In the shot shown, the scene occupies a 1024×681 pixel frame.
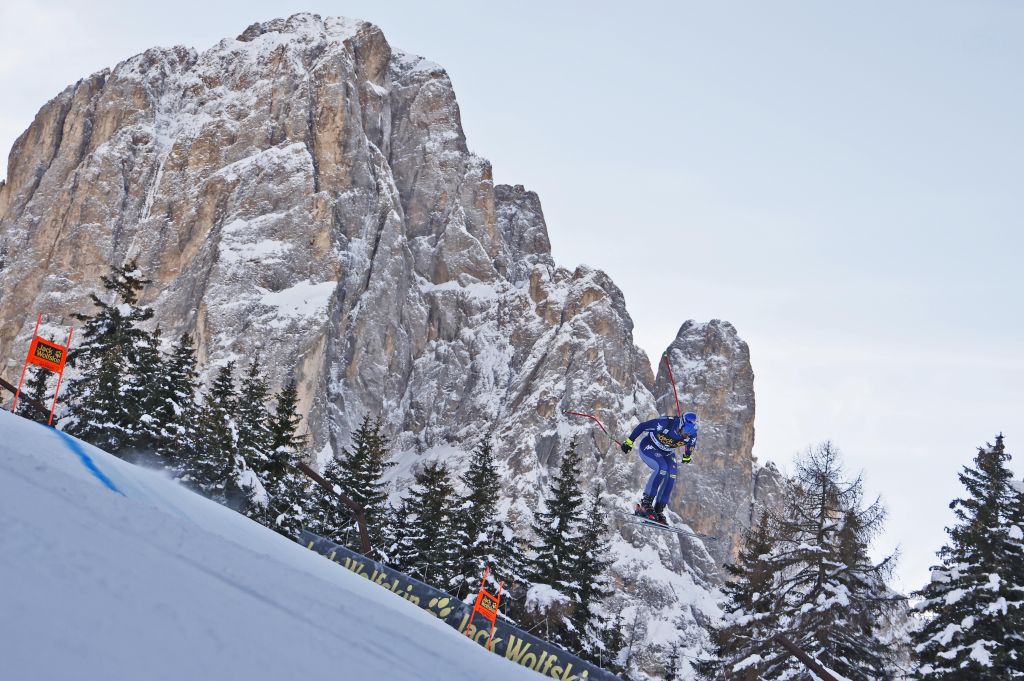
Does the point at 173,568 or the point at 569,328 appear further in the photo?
the point at 569,328

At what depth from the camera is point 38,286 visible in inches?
4641

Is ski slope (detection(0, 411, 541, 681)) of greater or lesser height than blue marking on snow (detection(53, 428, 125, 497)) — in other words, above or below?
below

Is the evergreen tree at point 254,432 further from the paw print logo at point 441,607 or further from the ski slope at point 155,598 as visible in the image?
the ski slope at point 155,598

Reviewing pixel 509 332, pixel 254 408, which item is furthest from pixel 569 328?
pixel 254 408

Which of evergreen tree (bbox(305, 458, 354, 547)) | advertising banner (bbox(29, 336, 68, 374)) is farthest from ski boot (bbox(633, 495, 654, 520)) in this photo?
evergreen tree (bbox(305, 458, 354, 547))

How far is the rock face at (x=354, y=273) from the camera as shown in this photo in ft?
364

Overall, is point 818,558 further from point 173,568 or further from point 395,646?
point 173,568

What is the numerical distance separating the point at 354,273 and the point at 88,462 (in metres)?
116

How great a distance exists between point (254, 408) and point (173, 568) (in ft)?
96.5

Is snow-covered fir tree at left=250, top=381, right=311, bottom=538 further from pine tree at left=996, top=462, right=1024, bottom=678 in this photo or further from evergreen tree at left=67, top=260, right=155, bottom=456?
pine tree at left=996, top=462, right=1024, bottom=678

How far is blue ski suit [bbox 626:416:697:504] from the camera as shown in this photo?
17.4 m

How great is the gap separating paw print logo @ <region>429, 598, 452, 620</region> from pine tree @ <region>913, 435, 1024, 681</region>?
11986mm

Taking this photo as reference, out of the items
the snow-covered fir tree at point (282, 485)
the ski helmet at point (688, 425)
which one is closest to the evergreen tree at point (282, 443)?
the snow-covered fir tree at point (282, 485)

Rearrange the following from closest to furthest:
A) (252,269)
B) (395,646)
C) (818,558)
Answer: (395,646) → (818,558) → (252,269)
